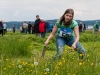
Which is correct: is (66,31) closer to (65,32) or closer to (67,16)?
(65,32)

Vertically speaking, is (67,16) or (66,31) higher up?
(67,16)

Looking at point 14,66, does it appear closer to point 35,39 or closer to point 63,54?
point 63,54

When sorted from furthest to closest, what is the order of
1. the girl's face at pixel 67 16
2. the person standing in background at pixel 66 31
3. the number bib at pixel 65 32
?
the number bib at pixel 65 32 < the person standing in background at pixel 66 31 < the girl's face at pixel 67 16

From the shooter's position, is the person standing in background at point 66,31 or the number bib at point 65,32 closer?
the person standing in background at point 66,31

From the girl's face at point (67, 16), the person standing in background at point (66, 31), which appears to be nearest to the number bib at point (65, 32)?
the person standing in background at point (66, 31)

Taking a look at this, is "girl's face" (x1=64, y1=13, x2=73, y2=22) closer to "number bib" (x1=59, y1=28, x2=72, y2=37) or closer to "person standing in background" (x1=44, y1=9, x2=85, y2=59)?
"person standing in background" (x1=44, y1=9, x2=85, y2=59)

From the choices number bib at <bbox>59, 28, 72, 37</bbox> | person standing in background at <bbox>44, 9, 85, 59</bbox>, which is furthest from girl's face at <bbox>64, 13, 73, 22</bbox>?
number bib at <bbox>59, 28, 72, 37</bbox>

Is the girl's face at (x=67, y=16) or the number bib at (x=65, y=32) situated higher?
the girl's face at (x=67, y=16)

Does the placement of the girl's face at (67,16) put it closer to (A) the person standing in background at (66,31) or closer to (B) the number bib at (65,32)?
(A) the person standing in background at (66,31)

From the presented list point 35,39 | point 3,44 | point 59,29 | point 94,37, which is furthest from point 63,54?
point 94,37

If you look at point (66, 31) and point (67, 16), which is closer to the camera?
point (67, 16)

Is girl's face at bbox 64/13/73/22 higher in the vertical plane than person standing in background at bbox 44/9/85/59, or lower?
higher

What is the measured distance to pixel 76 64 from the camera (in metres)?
5.60

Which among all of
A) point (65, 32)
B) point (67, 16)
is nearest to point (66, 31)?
point (65, 32)
